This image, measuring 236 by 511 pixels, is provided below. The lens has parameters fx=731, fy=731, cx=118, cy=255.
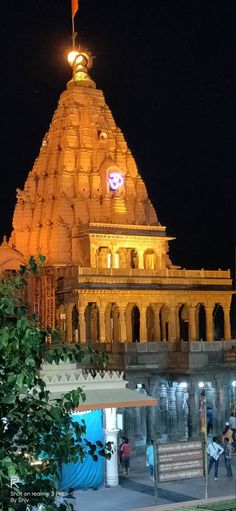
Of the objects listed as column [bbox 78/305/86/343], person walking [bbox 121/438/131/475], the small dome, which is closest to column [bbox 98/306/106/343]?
column [bbox 78/305/86/343]

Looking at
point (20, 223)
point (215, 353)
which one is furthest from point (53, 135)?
point (215, 353)

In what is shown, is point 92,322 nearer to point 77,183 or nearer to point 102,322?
point 102,322

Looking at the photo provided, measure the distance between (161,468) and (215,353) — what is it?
1656 centimetres

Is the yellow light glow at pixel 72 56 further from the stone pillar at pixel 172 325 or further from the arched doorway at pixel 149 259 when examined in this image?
the stone pillar at pixel 172 325

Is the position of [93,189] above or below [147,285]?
above

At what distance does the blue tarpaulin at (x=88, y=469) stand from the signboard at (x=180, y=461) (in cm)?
261

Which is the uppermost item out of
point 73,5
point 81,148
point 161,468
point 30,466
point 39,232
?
point 73,5

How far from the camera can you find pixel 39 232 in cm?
4978

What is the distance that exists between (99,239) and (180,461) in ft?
92.7

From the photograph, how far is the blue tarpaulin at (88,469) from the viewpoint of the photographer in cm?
2121

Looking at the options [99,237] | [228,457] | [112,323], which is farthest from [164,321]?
[228,457]

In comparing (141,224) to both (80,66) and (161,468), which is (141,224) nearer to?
(80,66)

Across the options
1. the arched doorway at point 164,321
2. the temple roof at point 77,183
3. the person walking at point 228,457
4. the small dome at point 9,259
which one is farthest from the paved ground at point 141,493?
the temple roof at point 77,183

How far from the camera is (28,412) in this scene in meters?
7.50
